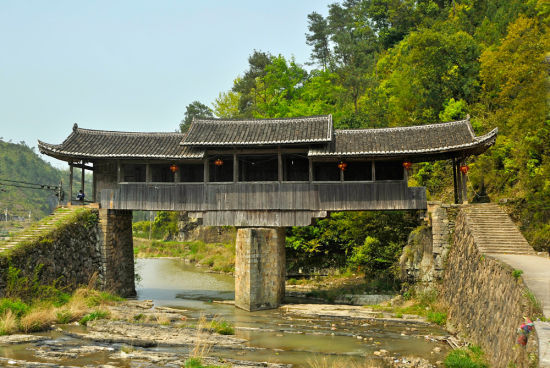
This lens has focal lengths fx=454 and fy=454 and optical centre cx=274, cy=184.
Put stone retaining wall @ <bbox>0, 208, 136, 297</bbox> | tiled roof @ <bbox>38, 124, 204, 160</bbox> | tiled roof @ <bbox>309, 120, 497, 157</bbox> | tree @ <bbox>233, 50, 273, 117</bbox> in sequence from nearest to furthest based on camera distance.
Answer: stone retaining wall @ <bbox>0, 208, 136, 297</bbox>
tiled roof @ <bbox>309, 120, 497, 157</bbox>
tiled roof @ <bbox>38, 124, 204, 160</bbox>
tree @ <bbox>233, 50, 273, 117</bbox>

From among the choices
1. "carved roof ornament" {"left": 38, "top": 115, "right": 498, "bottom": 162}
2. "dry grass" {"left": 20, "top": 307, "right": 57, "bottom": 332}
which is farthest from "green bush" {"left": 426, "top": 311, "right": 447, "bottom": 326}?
"dry grass" {"left": 20, "top": 307, "right": 57, "bottom": 332}

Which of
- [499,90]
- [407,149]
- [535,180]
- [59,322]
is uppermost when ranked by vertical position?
[499,90]

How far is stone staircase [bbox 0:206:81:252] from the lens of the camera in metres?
16.8

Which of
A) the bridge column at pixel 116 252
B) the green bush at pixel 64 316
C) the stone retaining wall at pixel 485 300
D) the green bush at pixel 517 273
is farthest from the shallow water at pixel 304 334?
the green bush at pixel 64 316

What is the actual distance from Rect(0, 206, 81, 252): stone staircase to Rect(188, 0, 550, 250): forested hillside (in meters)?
15.7

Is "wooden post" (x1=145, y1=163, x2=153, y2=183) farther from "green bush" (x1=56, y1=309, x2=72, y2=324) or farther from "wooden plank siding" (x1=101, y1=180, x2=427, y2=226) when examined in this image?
"green bush" (x1=56, y1=309, x2=72, y2=324)

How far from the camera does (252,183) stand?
19641 mm

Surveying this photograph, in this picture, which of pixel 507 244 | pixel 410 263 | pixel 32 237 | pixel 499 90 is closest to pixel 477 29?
pixel 499 90

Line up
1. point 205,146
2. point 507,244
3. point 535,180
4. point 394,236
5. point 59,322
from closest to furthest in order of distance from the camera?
1. point 507,244
2. point 59,322
3. point 535,180
4. point 205,146
5. point 394,236

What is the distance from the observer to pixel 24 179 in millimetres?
69500

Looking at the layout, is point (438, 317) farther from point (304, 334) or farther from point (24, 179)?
point (24, 179)

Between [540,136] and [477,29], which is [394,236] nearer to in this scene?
[540,136]

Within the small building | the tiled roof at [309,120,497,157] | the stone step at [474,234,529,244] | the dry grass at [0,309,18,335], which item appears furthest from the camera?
the small building

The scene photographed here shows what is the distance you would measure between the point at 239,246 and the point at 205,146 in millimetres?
4480
